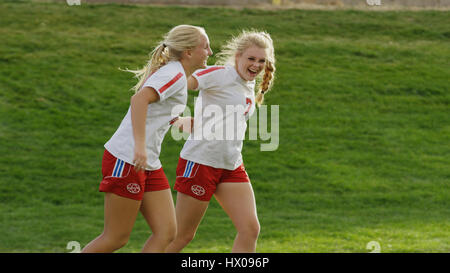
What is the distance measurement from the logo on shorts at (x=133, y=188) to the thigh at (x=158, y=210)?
0.46 feet

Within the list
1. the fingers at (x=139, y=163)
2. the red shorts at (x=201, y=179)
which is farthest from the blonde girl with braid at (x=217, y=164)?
the fingers at (x=139, y=163)

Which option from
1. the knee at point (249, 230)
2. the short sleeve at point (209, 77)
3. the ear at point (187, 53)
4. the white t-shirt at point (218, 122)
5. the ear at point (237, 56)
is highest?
the ear at point (187, 53)

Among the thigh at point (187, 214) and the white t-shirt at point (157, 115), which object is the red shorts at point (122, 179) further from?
the thigh at point (187, 214)

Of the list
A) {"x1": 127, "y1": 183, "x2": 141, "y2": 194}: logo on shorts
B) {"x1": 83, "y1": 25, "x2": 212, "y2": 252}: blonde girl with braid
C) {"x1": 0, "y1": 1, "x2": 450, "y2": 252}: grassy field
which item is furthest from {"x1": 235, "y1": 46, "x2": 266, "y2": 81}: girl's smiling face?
{"x1": 0, "y1": 1, "x2": 450, "y2": 252}: grassy field

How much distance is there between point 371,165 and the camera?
41.1ft

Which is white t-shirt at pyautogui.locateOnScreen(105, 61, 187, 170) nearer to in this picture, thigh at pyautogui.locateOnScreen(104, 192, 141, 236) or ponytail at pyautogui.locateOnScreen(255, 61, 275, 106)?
thigh at pyautogui.locateOnScreen(104, 192, 141, 236)

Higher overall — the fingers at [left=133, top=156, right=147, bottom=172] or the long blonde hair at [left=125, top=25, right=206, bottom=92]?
the long blonde hair at [left=125, top=25, right=206, bottom=92]

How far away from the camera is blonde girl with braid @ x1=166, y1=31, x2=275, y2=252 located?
4992 mm

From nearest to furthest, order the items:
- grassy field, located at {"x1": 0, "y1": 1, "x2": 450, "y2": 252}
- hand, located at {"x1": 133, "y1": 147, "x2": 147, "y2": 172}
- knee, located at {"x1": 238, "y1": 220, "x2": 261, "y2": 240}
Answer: hand, located at {"x1": 133, "y1": 147, "x2": 147, "y2": 172} < knee, located at {"x1": 238, "y1": 220, "x2": 261, "y2": 240} < grassy field, located at {"x1": 0, "y1": 1, "x2": 450, "y2": 252}

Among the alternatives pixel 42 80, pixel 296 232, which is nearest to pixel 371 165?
pixel 296 232

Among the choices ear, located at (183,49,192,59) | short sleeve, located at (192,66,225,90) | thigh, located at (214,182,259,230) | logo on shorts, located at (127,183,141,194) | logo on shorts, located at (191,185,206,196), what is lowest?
thigh, located at (214,182,259,230)

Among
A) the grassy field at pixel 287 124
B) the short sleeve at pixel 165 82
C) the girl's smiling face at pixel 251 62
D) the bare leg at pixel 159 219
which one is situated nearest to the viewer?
the short sleeve at pixel 165 82

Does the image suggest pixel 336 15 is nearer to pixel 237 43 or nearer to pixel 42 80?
pixel 42 80

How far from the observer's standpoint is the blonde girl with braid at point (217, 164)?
197 inches
